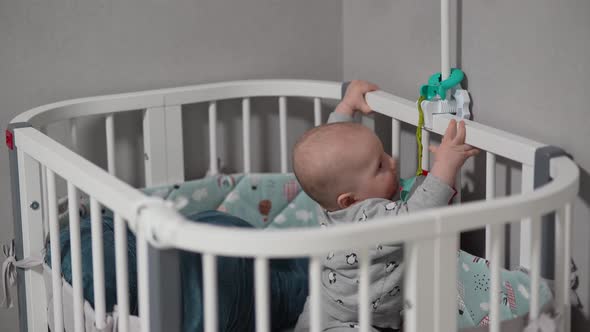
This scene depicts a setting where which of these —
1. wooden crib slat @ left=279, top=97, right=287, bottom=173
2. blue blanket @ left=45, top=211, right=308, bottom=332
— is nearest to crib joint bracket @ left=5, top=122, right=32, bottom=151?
blue blanket @ left=45, top=211, right=308, bottom=332

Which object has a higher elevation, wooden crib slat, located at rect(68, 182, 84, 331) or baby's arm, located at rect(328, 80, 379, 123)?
baby's arm, located at rect(328, 80, 379, 123)

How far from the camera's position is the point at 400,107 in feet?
5.35

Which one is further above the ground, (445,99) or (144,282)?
(445,99)

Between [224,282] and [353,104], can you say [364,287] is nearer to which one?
[224,282]

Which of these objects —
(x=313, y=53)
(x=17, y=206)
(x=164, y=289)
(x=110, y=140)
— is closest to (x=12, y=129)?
(x=17, y=206)

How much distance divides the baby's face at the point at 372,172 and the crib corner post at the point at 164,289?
40 cm

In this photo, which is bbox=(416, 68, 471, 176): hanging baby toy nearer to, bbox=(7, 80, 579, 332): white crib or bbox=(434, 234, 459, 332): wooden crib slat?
bbox=(7, 80, 579, 332): white crib

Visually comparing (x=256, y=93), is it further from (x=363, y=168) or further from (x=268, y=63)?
(x=363, y=168)

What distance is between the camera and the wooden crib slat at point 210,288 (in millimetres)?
957

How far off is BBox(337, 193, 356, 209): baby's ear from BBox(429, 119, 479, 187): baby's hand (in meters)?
0.13

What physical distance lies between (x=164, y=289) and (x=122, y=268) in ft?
0.38

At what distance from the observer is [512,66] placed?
148 cm

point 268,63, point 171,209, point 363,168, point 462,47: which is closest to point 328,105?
point 268,63

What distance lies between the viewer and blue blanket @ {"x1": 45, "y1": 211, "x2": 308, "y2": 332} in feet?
4.55
